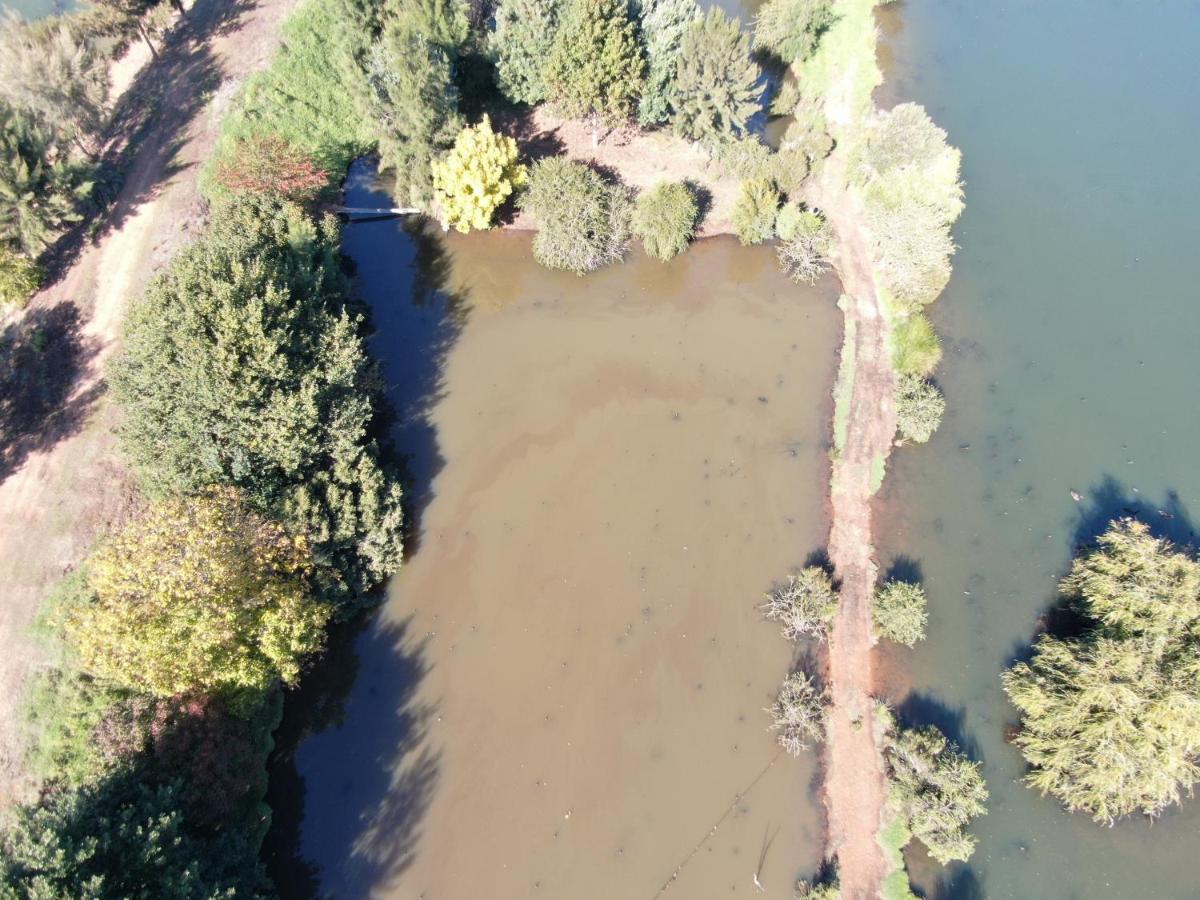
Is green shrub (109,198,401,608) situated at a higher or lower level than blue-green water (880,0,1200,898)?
higher

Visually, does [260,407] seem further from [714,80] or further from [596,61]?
[714,80]

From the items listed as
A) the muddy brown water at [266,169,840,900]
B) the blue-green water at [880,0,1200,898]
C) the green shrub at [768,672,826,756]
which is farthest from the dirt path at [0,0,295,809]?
the blue-green water at [880,0,1200,898]

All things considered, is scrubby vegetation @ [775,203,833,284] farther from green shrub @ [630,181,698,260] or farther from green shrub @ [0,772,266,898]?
green shrub @ [0,772,266,898]

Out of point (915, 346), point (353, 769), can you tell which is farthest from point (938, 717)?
point (353, 769)

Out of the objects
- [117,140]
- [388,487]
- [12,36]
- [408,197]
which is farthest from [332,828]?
[12,36]

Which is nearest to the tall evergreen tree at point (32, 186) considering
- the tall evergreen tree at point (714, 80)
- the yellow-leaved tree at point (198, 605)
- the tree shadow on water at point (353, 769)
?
the yellow-leaved tree at point (198, 605)

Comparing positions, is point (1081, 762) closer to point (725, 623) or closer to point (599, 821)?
point (725, 623)

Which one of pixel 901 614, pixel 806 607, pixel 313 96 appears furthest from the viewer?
pixel 313 96
